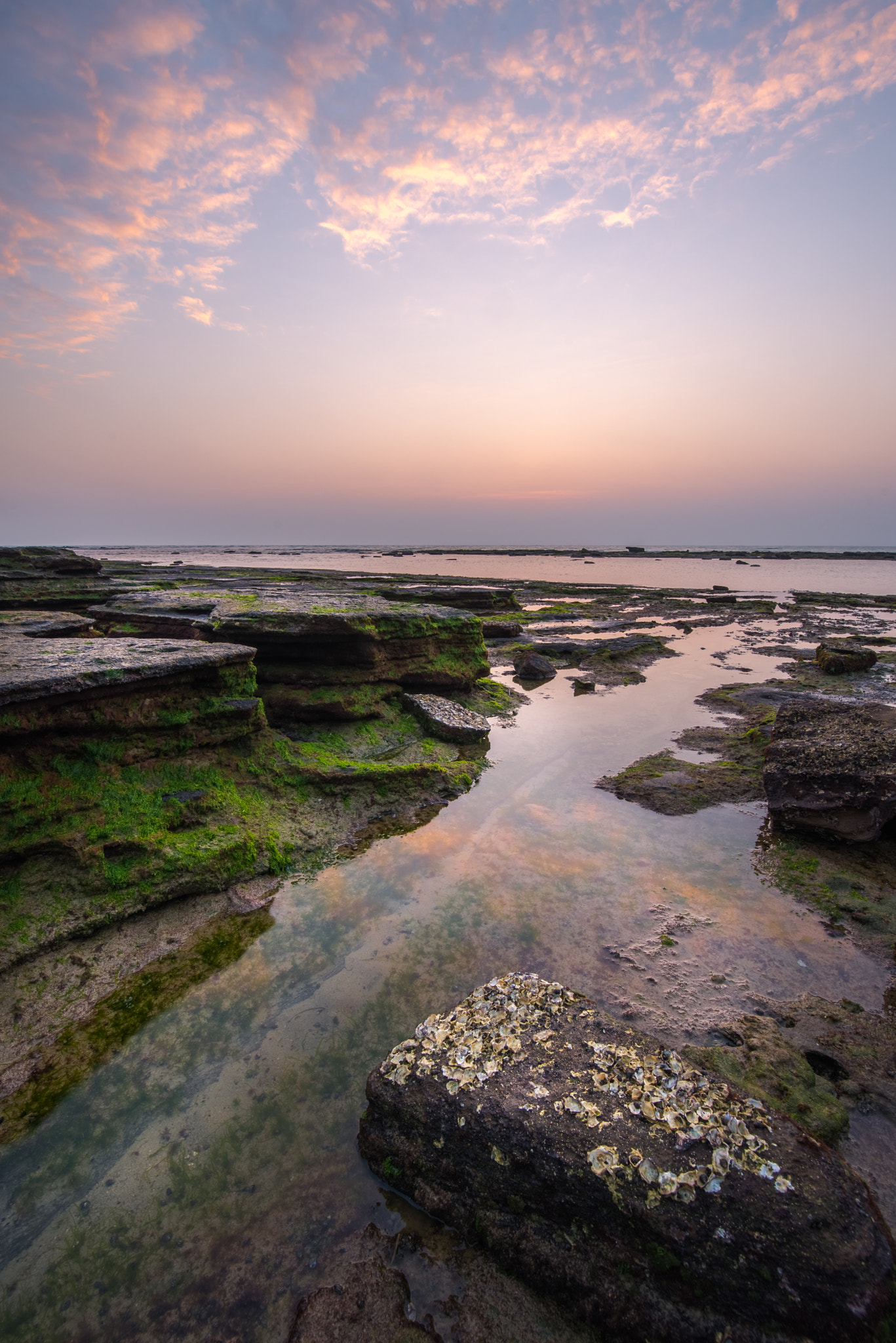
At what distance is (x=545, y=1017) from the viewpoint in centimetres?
305

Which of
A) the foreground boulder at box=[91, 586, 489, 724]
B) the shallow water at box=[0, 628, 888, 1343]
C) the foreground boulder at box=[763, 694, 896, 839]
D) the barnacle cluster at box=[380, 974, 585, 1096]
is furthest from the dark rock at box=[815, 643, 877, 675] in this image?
the barnacle cluster at box=[380, 974, 585, 1096]

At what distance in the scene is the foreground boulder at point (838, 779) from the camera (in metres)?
5.46

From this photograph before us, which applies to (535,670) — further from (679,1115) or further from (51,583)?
(51,583)

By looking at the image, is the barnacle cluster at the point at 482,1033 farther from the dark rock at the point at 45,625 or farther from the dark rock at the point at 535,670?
the dark rock at the point at 535,670

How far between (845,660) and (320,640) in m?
13.4

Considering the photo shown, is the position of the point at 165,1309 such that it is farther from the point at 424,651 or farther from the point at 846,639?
the point at 846,639

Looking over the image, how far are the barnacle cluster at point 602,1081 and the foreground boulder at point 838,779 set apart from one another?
4043 millimetres

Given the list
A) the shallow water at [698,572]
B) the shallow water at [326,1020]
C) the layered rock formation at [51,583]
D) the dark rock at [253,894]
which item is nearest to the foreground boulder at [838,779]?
the shallow water at [326,1020]

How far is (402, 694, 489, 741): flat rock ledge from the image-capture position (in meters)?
8.91

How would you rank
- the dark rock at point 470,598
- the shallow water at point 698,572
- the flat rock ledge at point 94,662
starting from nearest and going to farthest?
the flat rock ledge at point 94,662, the dark rock at point 470,598, the shallow water at point 698,572

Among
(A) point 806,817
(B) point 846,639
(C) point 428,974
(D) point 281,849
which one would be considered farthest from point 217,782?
(B) point 846,639

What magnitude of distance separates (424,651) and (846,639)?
15.6 m

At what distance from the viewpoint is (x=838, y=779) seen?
5.72 m

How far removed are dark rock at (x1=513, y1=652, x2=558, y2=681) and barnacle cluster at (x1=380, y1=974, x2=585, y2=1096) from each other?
1093cm
